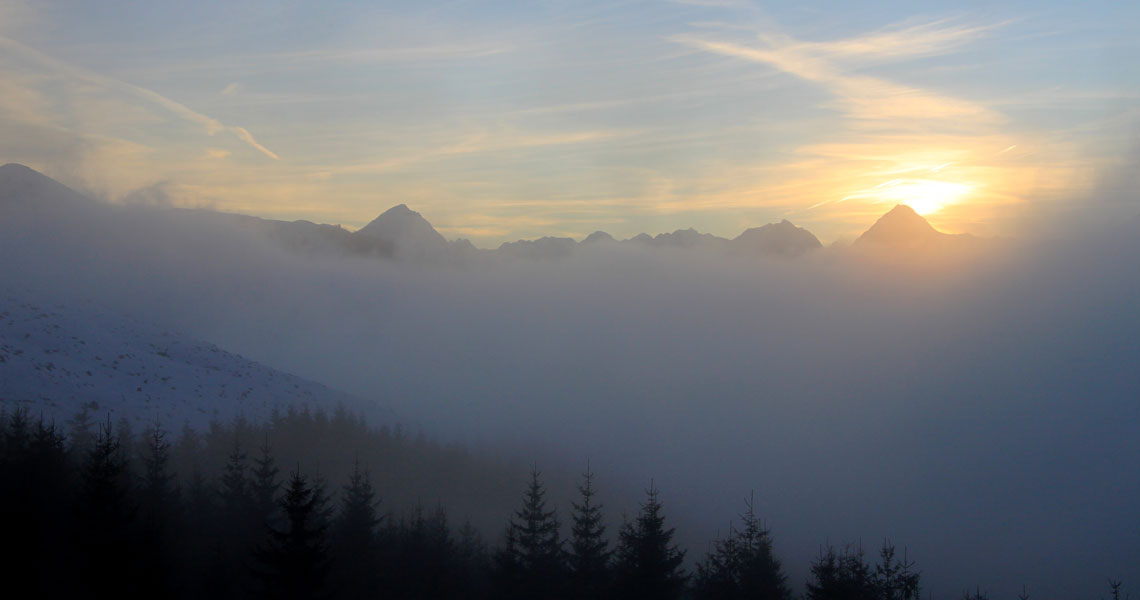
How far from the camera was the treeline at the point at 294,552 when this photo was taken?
24.0 metres

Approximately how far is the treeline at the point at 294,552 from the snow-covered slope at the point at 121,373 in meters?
43.1

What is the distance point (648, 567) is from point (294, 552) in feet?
53.6

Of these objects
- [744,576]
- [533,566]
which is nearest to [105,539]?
[533,566]

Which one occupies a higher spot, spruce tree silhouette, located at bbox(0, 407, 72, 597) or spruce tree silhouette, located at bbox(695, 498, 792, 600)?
spruce tree silhouette, located at bbox(0, 407, 72, 597)

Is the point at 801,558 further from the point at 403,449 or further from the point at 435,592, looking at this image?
the point at 435,592

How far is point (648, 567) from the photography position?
35000 mm

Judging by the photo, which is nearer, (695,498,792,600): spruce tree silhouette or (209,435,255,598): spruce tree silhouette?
(209,435,255,598): spruce tree silhouette

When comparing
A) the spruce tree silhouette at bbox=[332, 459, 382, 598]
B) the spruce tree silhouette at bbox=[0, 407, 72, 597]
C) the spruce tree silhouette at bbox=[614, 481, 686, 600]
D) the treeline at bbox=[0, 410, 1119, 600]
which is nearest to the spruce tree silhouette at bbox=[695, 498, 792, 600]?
the treeline at bbox=[0, 410, 1119, 600]

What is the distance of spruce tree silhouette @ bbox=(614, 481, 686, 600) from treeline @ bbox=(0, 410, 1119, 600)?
6 centimetres

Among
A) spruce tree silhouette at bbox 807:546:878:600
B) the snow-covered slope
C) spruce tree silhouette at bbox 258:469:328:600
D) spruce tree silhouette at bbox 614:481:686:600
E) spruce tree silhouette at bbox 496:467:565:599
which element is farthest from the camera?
the snow-covered slope

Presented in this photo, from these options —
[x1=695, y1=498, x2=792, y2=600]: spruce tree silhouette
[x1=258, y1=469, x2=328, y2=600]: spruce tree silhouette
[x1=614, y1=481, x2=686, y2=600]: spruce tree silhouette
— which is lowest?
[x1=695, y1=498, x2=792, y2=600]: spruce tree silhouette

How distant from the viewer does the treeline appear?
2395 centimetres

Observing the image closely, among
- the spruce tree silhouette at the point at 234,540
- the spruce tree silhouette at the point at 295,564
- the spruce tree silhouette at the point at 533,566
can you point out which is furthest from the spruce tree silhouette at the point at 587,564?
the spruce tree silhouette at the point at 295,564

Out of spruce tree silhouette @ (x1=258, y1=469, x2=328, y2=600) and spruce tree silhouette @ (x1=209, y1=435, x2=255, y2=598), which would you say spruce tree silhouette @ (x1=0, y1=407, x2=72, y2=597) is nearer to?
spruce tree silhouette @ (x1=209, y1=435, x2=255, y2=598)
